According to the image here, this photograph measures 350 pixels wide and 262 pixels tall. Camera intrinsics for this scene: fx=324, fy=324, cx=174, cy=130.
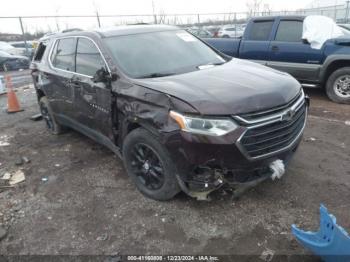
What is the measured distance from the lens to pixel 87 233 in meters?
3.16

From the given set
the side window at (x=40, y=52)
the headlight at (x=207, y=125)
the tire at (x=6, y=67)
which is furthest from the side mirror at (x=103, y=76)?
the tire at (x=6, y=67)

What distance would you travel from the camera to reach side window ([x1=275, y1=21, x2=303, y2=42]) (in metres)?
6.93

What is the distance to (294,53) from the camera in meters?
6.93

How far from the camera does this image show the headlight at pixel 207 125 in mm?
2770

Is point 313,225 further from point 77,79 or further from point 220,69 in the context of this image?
point 77,79

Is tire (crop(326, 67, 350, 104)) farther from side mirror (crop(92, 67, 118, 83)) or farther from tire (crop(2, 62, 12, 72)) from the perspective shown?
tire (crop(2, 62, 12, 72))

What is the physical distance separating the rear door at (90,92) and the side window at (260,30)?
4.53 m

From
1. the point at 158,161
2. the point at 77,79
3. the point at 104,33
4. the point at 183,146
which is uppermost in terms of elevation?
the point at 104,33

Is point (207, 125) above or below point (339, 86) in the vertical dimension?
above

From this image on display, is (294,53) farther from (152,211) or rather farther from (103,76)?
(152,211)

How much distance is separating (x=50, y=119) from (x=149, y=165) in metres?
3.17

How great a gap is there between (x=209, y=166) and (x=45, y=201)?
2080 millimetres

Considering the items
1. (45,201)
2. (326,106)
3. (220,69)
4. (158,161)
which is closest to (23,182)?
(45,201)

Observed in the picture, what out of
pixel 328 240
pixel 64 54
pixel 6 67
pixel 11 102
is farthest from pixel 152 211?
pixel 6 67
